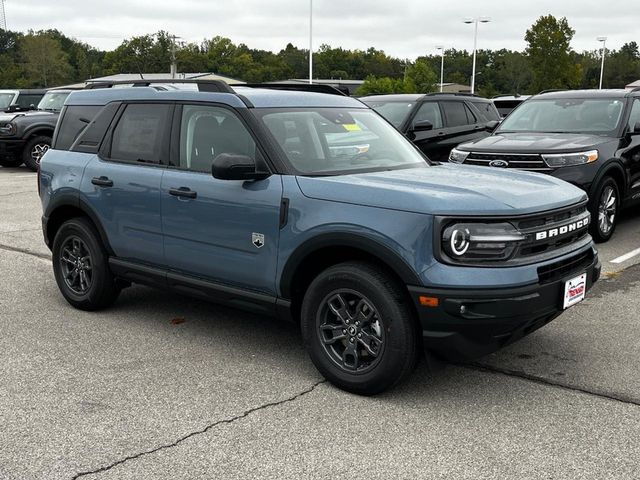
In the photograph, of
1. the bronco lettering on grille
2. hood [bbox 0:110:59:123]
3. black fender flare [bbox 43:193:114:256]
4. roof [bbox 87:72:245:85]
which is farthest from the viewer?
hood [bbox 0:110:59:123]

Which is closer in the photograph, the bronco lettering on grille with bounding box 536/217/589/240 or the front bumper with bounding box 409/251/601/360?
the front bumper with bounding box 409/251/601/360

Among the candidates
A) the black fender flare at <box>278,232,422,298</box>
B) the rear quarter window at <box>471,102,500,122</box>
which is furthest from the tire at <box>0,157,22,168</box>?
the black fender flare at <box>278,232,422,298</box>

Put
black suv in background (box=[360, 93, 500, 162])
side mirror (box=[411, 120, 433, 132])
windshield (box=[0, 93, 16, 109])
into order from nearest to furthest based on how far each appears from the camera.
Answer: side mirror (box=[411, 120, 433, 132])
black suv in background (box=[360, 93, 500, 162])
windshield (box=[0, 93, 16, 109])

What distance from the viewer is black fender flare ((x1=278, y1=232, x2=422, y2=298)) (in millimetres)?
3725

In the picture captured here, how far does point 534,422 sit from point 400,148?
2198 mm

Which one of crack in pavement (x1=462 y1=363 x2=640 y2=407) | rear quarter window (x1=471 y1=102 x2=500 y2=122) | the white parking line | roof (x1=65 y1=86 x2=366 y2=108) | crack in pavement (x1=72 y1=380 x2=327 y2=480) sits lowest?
crack in pavement (x1=72 y1=380 x2=327 y2=480)

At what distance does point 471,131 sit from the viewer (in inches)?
475

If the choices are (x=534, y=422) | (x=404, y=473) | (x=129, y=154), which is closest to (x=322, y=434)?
(x=404, y=473)

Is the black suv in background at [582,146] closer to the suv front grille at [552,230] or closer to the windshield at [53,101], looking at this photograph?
the suv front grille at [552,230]

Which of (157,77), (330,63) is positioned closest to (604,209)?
(157,77)

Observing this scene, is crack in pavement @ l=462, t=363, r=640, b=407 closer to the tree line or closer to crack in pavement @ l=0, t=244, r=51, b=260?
crack in pavement @ l=0, t=244, r=51, b=260

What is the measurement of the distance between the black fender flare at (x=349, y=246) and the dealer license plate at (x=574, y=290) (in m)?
0.88

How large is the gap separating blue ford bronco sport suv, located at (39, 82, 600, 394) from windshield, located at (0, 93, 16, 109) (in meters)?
16.0

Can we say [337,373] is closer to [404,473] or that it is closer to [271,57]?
[404,473]
